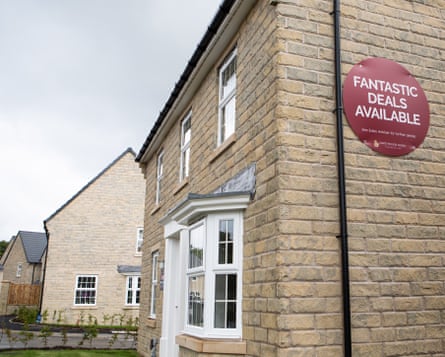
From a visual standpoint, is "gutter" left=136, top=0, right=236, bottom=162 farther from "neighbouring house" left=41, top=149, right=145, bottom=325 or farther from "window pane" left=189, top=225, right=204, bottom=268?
"neighbouring house" left=41, top=149, right=145, bottom=325

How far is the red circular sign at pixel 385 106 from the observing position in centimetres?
576

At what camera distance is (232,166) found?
7.12 metres

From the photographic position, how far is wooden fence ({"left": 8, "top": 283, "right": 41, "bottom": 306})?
106ft

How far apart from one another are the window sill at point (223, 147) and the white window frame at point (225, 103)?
0.28 metres

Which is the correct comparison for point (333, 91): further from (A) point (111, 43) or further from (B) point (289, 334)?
(A) point (111, 43)

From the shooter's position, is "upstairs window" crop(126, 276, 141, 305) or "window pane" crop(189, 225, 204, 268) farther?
"upstairs window" crop(126, 276, 141, 305)

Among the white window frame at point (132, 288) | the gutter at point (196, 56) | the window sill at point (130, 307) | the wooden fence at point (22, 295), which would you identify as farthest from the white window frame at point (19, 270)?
the gutter at point (196, 56)

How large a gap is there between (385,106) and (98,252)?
23411mm

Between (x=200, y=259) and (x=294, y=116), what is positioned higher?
(x=294, y=116)

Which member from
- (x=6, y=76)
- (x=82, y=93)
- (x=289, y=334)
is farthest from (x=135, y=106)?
(x=289, y=334)

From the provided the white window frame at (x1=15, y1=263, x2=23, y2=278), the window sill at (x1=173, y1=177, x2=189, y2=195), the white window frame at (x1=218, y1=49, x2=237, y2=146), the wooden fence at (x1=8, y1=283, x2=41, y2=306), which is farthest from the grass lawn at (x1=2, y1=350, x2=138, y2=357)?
the white window frame at (x1=15, y1=263, x2=23, y2=278)

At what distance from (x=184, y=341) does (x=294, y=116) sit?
3.68 meters

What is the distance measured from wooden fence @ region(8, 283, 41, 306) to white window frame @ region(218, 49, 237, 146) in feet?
93.9

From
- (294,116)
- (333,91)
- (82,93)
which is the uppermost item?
(82,93)
